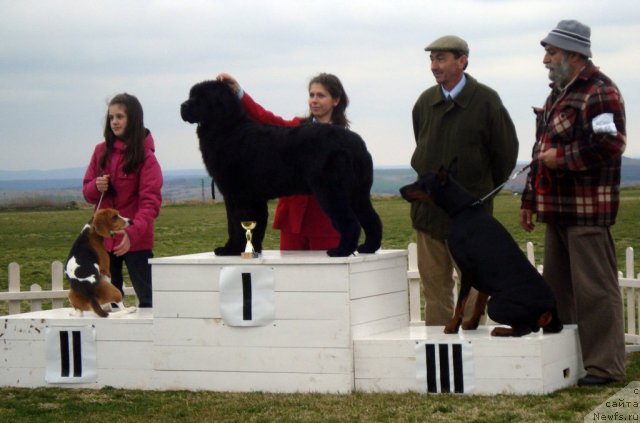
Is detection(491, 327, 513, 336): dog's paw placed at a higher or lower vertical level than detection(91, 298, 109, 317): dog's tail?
lower

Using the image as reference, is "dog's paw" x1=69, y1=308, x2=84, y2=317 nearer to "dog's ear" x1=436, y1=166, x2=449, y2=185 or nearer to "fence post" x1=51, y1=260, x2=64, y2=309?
"fence post" x1=51, y1=260, x2=64, y2=309

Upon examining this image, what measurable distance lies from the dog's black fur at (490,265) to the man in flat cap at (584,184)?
0.32 meters

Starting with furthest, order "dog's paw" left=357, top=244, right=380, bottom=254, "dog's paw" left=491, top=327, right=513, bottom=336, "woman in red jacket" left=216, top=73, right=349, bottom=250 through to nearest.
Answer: "woman in red jacket" left=216, top=73, right=349, bottom=250
"dog's paw" left=357, top=244, right=380, bottom=254
"dog's paw" left=491, top=327, right=513, bottom=336

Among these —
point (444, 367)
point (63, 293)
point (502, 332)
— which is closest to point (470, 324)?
point (502, 332)

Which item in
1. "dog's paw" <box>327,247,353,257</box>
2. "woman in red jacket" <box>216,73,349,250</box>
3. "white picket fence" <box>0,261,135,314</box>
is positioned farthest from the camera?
"white picket fence" <box>0,261,135,314</box>

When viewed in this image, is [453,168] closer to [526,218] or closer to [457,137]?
[457,137]

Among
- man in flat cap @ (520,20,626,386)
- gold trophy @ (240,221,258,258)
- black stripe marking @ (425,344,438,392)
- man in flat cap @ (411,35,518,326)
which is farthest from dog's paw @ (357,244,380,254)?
man in flat cap @ (520,20,626,386)

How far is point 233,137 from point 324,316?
125 centimetres

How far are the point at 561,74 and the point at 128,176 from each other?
3020 mm

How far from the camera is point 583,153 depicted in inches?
214

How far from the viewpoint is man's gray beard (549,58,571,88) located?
5645mm

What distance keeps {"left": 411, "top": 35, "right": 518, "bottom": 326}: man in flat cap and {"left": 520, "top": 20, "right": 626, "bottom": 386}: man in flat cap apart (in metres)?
0.41

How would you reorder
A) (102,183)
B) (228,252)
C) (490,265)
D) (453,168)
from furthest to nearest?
(102,183)
(228,252)
(453,168)
(490,265)

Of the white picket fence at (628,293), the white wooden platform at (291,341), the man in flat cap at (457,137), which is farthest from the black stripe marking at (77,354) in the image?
the white picket fence at (628,293)
